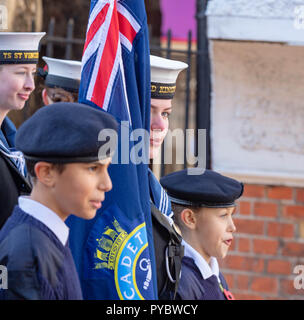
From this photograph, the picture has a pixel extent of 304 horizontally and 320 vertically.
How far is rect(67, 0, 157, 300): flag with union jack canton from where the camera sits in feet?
6.66

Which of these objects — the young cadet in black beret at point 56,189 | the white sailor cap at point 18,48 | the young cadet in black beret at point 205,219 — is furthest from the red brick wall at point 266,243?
the young cadet in black beret at point 56,189

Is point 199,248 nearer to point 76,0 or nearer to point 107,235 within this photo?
point 107,235

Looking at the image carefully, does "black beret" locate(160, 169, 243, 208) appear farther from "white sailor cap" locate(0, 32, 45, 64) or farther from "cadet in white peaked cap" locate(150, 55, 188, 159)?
"white sailor cap" locate(0, 32, 45, 64)

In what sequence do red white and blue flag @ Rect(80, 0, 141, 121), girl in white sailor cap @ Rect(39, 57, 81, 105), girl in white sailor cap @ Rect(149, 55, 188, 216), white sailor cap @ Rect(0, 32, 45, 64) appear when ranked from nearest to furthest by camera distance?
red white and blue flag @ Rect(80, 0, 141, 121) → girl in white sailor cap @ Rect(149, 55, 188, 216) → white sailor cap @ Rect(0, 32, 45, 64) → girl in white sailor cap @ Rect(39, 57, 81, 105)

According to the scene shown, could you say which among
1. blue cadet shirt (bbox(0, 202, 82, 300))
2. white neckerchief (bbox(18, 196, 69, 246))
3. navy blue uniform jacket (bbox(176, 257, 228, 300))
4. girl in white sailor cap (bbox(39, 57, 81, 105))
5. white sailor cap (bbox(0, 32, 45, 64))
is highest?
white sailor cap (bbox(0, 32, 45, 64))

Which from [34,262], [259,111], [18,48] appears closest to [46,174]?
[34,262]

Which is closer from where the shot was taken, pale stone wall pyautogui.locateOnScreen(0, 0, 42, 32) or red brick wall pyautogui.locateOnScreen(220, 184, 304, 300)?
red brick wall pyautogui.locateOnScreen(220, 184, 304, 300)

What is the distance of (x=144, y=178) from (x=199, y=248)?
468 millimetres

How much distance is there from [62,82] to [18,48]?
0.34 metres

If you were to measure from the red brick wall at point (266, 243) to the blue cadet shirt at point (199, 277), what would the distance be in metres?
2.18

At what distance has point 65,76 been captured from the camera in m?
2.98

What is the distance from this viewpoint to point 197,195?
249 cm

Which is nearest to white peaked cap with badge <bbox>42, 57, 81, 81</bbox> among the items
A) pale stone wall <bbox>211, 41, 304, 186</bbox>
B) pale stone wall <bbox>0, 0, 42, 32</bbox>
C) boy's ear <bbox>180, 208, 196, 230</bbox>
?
boy's ear <bbox>180, 208, 196, 230</bbox>

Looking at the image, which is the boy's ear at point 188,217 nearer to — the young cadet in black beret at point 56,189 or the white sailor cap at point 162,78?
the white sailor cap at point 162,78
